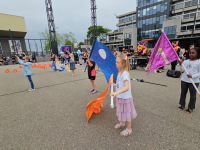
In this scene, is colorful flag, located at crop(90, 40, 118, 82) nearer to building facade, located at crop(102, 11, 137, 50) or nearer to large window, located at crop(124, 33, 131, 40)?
building facade, located at crop(102, 11, 137, 50)

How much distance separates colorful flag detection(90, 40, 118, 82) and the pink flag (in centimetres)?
125

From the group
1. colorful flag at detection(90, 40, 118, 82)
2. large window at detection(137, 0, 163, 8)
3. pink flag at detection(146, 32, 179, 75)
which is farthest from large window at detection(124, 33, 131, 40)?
colorful flag at detection(90, 40, 118, 82)

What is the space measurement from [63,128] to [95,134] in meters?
0.79

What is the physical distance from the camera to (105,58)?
10.8ft

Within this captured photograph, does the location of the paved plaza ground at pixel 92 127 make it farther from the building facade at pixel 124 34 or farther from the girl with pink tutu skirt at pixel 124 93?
the building facade at pixel 124 34

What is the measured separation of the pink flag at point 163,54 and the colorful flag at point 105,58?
1254 millimetres

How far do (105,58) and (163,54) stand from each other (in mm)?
1604

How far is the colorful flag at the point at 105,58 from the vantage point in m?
3.14

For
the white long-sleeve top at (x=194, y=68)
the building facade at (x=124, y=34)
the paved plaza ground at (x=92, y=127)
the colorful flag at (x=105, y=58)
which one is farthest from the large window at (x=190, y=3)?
the colorful flag at (x=105, y=58)

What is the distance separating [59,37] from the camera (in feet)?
152

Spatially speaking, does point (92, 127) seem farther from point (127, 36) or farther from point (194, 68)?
point (127, 36)

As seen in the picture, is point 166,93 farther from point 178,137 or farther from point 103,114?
point 103,114

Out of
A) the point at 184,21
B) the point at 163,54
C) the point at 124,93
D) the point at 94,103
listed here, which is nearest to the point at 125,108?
the point at 124,93

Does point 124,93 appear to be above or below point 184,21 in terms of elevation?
below
